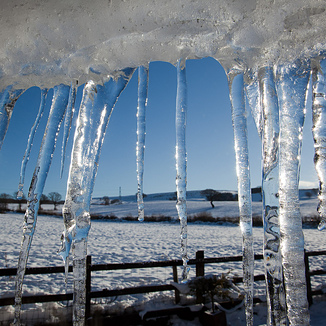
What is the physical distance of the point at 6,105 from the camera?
163 centimetres

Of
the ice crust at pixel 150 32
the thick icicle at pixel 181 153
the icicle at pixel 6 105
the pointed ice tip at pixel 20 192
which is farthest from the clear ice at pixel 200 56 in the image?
the pointed ice tip at pixel 20 192

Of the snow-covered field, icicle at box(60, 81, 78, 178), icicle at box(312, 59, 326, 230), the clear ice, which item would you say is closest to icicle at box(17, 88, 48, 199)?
icicle at box(60, 81, 78, 178)

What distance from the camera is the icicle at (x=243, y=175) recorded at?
1395 mm

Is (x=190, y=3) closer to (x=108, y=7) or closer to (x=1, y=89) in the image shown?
(x=108, y=7)

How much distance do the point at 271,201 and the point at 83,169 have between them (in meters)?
1.06

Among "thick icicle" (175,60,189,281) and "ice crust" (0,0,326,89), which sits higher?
"ice crust" (0,0,326,89)

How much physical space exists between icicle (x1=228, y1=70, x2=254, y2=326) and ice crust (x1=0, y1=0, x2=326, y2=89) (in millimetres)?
168

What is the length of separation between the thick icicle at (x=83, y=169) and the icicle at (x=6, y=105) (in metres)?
0.58

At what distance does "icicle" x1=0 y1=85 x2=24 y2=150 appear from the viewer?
1.56 meters

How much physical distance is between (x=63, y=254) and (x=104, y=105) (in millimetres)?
898

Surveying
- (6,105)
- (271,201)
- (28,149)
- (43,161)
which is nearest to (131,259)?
(28,149)

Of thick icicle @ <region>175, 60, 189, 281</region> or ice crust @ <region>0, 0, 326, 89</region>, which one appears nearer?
ice crust @ <region>0, 0, 326, 89</region>

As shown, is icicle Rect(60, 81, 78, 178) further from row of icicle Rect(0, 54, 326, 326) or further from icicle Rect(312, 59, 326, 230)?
icicle Rect(312, 59, 326, 230)

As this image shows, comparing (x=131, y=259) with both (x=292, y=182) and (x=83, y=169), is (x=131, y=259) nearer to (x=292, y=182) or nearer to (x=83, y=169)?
(x=83, y=169)
